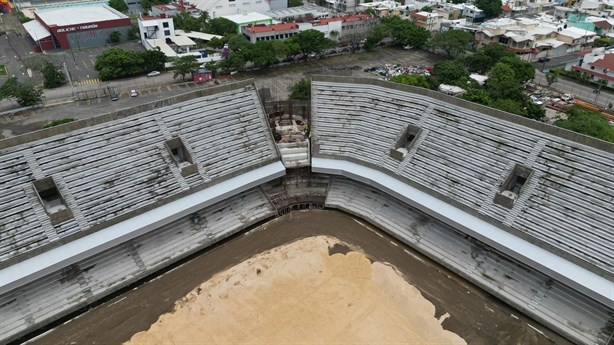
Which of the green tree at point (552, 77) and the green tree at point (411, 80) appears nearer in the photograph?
the green tree at point (411, 80)

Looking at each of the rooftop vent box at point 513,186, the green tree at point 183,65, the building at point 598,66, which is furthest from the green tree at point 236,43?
the building at point 598,66

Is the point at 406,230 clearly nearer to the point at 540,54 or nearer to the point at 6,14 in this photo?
the point at 540,54

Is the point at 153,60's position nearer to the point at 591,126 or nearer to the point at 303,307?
the point at 303,307

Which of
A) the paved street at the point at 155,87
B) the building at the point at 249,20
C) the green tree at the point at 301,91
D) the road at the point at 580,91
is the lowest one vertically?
the road at the point at 580,91

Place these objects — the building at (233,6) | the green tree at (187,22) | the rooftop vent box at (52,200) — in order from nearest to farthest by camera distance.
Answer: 1. the rooftop vent box at (52,200)
2. the green tree at (187,22)
3. the building at (233,6)

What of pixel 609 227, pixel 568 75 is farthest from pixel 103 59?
pixel 568 75

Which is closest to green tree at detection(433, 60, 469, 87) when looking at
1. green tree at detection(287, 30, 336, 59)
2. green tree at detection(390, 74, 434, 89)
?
green tree at detection(390, 74, 434, 89)

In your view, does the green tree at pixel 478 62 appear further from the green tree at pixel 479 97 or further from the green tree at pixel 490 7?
the green tree at pixel 490 7

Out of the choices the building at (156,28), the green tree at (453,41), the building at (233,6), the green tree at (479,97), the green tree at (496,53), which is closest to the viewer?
the green tree at (479,97)
